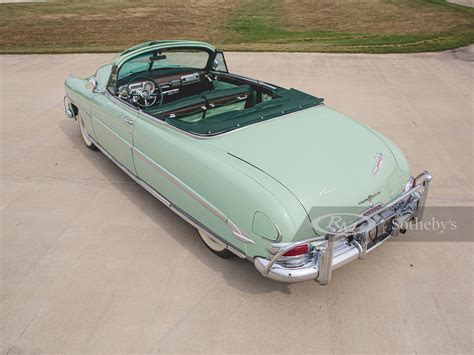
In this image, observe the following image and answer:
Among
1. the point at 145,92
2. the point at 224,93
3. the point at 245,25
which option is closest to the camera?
the point at 224,93

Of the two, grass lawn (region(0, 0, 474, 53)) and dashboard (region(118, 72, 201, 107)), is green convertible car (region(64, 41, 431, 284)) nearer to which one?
dashboard (region(118, 72, 201, 107))

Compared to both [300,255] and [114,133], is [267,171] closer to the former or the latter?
[300,255]

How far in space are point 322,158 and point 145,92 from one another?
219 centimetres

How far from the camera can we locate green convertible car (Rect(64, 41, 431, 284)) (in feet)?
8.73

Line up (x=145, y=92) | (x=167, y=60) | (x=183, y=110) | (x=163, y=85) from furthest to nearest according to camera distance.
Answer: (x=167, y=60) < (x=163, y=85) < (x=145, y=92) < (x=183, y=110)

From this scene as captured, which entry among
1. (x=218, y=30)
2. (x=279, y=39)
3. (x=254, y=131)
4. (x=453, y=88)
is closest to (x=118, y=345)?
(x=254, y=131)

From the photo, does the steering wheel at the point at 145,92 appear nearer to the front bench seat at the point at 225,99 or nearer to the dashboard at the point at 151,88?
the dashboard at the point at 151,88

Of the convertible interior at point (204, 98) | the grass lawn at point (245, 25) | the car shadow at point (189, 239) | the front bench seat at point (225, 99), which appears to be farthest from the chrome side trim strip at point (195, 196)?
the grass lawn at point (245, 25)

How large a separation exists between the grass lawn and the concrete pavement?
791cm

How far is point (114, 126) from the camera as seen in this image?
410 centimetres

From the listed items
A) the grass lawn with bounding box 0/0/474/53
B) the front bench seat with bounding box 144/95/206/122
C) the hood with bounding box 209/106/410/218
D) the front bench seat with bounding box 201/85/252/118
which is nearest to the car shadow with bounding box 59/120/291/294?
the hood with bounding box 209/106/410/218

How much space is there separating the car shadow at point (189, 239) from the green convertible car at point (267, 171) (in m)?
0.12

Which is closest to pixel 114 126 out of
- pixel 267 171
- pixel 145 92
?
pixel 145 92

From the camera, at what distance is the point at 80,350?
8.78 feet
